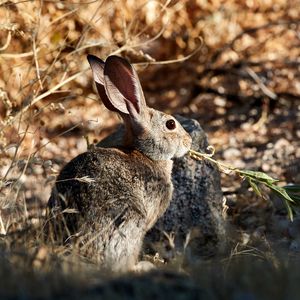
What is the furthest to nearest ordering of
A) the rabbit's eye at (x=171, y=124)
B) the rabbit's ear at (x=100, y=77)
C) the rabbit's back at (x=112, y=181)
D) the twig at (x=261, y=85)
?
the twig at (x=261, y=85) → the rabbit's eye at (x=171, y=124) → the rabbit's ear at (x=100, y=77) → the rabbit's back at (x=112, y=181)

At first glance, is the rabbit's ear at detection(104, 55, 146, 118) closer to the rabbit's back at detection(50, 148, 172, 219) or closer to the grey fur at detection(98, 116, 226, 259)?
the rabbit's back at detection(50, 148, 172, 219)

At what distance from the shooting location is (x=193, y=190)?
25.1ft

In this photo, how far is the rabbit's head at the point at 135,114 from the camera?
21.9 ft

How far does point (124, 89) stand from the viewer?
675 centimetres

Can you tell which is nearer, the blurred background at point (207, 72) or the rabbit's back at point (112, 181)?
the rabbit's back at point (112, 181)

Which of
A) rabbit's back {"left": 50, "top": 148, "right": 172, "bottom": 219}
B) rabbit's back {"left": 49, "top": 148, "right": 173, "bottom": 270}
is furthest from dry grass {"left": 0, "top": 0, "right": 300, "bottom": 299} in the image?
rabbit's back {"left": 49, "top": 148, "right": 173, "bottom": 270}

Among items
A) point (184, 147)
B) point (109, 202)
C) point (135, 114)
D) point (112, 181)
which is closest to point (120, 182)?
point (112, 181)

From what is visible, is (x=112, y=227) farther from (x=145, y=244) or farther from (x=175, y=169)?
(x=175, y=169)

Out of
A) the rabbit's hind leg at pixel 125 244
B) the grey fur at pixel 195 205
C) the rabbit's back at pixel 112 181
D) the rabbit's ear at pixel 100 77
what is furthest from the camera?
the grey fur at pixel 195 205

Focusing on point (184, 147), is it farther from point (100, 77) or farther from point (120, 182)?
point (120, 182)

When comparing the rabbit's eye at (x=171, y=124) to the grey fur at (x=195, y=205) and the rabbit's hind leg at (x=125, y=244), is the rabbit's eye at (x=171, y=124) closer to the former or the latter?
the grey fur at (x=195, y=205)

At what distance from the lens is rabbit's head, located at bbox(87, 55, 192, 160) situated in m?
6.66

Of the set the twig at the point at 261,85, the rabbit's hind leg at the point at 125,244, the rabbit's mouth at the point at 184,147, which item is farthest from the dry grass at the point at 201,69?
the rabbit's hind leg at the point at 125,244

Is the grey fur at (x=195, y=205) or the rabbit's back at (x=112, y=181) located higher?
the rabbit's back at (x=112, y=181)
